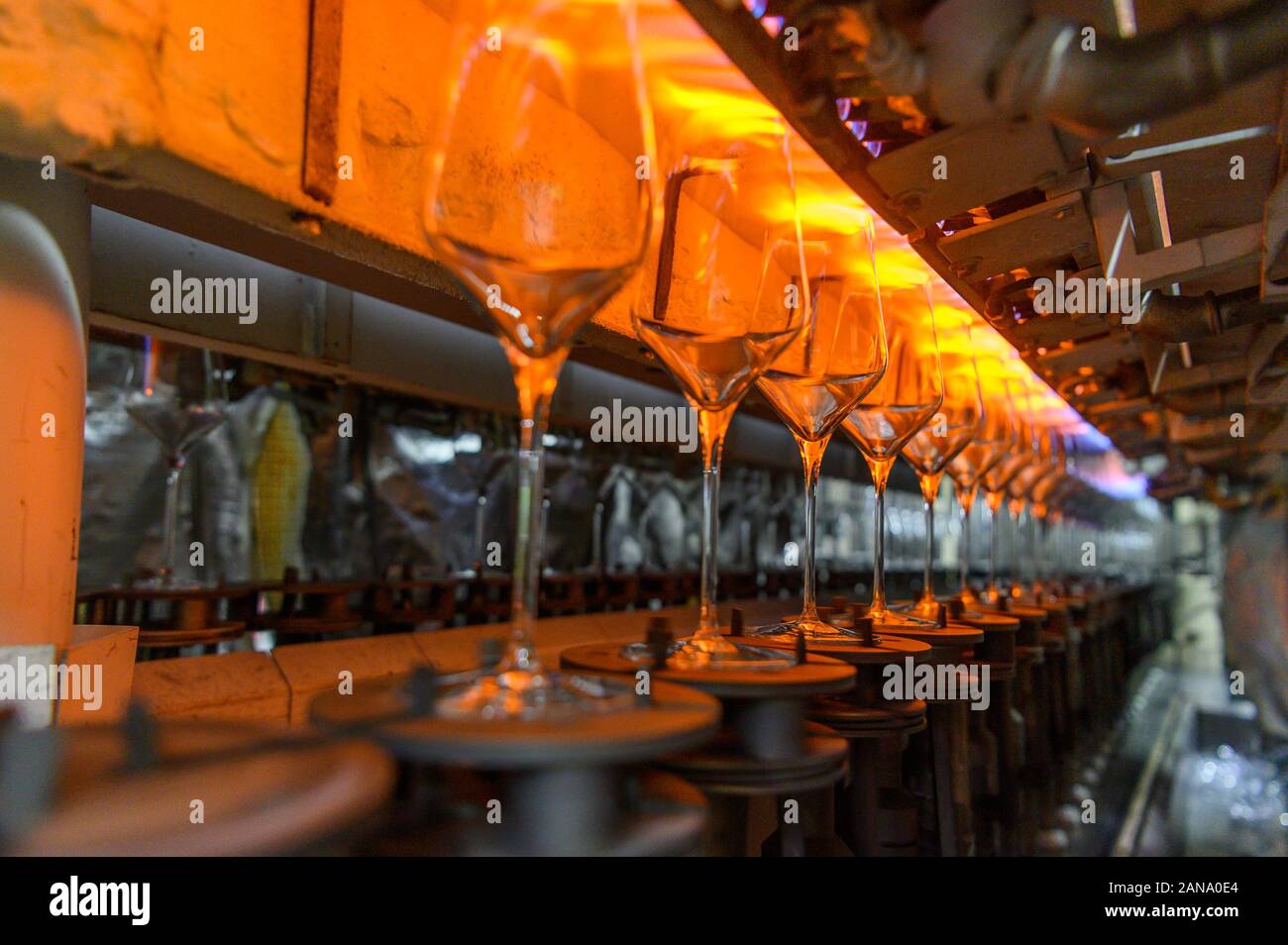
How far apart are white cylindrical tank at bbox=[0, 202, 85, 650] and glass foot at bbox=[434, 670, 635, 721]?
2.06 feet

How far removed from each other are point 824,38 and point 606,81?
274 millimetres

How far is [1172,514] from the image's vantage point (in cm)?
1516

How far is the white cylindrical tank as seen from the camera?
94cm

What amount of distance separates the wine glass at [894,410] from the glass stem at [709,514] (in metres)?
0.58

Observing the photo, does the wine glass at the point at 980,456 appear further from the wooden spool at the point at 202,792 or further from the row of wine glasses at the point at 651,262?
the wooden spool at the point at 202,792

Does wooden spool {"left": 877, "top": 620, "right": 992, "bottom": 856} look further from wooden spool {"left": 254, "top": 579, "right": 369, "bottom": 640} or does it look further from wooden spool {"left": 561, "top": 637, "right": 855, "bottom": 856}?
wooden spool {"left": 254, "top": 579, "right": 369, "bottom": 640}

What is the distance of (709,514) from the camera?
1.00 m
